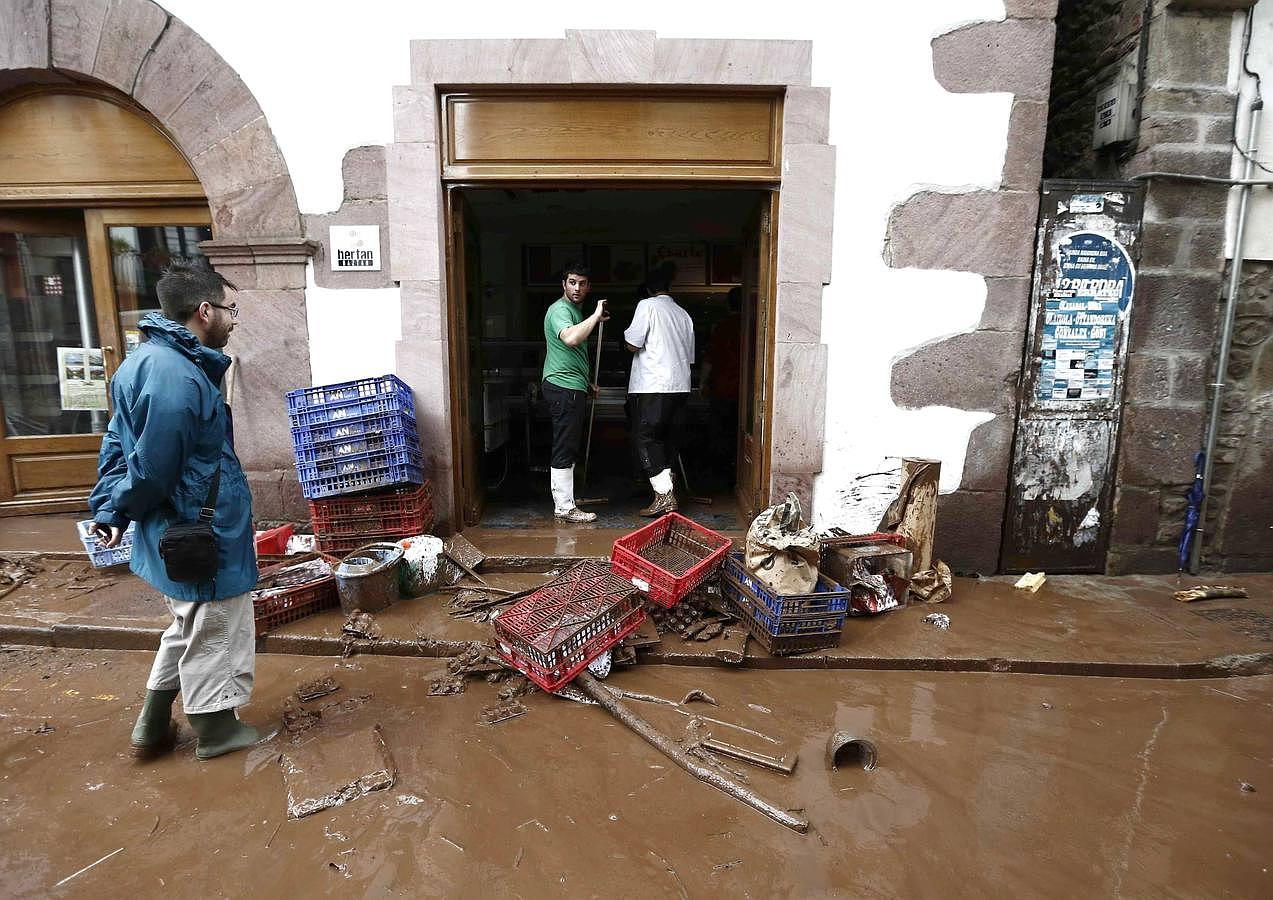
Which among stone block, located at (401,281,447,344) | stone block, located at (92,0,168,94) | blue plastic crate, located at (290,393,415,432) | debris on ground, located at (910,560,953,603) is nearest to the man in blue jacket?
blue plastic crate, located at (290,393,415,432)

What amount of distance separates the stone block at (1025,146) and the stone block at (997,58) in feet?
0.29

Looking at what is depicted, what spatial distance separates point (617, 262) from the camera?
9.34 m

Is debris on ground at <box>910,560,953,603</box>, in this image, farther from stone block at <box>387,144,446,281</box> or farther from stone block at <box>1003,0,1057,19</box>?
stone block at <box>387,144,446,281</box>

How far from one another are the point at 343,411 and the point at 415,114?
205 centimetres

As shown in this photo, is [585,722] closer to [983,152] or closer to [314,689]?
[314,689]

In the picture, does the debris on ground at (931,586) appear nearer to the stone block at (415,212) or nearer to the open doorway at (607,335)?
the open doorway at (607,335)

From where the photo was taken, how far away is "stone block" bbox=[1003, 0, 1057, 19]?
4.34 metres

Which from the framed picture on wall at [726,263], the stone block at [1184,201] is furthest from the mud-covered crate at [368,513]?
the framed picture on wall at [726,263]

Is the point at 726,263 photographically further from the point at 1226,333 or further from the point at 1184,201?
the point at 1226,333

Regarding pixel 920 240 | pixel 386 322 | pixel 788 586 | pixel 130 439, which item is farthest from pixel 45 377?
pixel 920 240

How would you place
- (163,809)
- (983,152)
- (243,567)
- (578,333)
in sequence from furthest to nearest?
1. (578,333)
2. (983,152)
3. (243,567)
4. (163,809)

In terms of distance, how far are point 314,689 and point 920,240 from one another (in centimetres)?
454

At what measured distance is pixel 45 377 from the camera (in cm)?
561

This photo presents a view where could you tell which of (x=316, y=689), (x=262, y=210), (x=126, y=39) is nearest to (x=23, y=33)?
(x=126, y=39)
